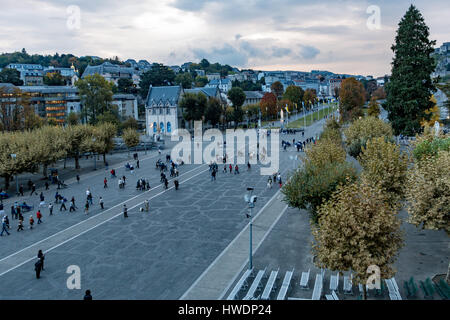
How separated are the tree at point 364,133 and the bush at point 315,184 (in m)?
17.5

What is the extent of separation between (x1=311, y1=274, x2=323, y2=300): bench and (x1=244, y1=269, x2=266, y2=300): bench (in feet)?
7.83

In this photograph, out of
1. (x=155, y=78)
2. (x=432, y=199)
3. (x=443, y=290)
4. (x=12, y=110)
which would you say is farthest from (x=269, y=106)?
(x=443, y=290)

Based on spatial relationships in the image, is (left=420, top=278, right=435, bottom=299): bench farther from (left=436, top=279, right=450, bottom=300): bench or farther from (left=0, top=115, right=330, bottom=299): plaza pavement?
(left=0, top=115, right=330, bottom=299): plaza pavement

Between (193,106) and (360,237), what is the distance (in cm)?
7738

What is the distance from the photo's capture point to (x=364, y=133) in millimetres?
39312

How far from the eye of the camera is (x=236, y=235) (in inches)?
898

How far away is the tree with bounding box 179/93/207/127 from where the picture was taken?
8675 cm

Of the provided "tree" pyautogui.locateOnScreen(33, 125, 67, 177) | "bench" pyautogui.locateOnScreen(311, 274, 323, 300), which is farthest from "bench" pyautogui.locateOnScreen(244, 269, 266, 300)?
"tree" pyautogui.locateOnScreen(33, 125, 67, 177)

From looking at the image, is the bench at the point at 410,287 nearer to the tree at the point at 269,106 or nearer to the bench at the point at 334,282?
the bench at the point at 334,282

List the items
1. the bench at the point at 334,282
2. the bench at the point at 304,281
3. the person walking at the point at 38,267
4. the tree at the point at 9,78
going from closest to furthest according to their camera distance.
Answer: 1. the bench at the point at 334,282
2. the bench at the point at 304,281
3. the person walking at the point at 38,267
4. the tree at the point at 9,78

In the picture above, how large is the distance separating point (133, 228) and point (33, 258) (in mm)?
6431

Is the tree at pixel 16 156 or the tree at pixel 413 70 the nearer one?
the tree at pixel 16 156

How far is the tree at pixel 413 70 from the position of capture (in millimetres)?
43469

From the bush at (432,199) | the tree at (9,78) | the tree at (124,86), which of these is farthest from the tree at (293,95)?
the bush at (432,199)
